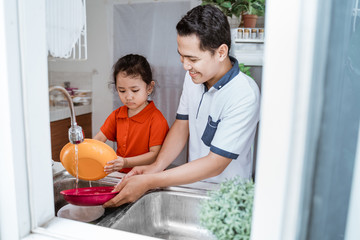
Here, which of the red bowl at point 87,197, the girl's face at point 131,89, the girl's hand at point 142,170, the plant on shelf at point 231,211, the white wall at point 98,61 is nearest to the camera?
the plant on shelf at point 231,211

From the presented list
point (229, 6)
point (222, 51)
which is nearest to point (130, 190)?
point (222, 51)

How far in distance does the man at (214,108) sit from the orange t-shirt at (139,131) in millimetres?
348

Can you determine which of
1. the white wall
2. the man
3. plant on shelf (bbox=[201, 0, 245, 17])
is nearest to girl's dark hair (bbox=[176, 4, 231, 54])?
the man

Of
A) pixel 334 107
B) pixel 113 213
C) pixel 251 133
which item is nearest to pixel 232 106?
pixel 251 133

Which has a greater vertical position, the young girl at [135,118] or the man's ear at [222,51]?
the man's ear at [222,51]

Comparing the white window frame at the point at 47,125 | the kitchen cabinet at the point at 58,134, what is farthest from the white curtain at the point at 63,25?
the kitchen cabinet at the point at 58,134

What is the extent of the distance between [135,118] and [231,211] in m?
1.23

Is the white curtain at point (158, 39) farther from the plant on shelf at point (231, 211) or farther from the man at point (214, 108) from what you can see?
the plant on shelf at point (231, 211)

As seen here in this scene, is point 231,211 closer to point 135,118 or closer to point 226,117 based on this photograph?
point 226,117

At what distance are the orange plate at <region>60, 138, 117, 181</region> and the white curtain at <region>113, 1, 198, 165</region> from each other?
1750 millimetres

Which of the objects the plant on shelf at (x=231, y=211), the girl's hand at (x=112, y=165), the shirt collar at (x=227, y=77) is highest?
the shirt collar at (x=227, y=77)

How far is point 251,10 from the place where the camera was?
2020 millimetres

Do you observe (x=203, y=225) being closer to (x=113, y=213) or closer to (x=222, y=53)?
(x=113, y=213)

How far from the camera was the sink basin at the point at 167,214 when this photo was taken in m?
1.04
